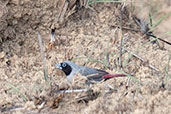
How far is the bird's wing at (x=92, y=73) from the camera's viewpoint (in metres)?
5.00

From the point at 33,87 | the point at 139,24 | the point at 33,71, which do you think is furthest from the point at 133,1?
the point at 33,87

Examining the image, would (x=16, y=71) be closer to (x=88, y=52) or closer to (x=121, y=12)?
(x=88, y=52)

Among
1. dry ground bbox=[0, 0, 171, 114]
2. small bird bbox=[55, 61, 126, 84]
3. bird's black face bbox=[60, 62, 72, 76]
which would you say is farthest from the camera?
bird's black face bbox=[60, 62, 72, 76]

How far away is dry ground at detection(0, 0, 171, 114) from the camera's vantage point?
4391mm

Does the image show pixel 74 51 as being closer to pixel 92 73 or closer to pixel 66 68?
pixel 66 68

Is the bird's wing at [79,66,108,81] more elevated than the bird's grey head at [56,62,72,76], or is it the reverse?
the bird's grey head at [56,62,72,76]

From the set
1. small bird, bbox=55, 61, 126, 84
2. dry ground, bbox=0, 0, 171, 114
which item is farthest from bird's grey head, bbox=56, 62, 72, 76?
dry ground, bbox=0, 0, 171, 114

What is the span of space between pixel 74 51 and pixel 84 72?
2.31 feet

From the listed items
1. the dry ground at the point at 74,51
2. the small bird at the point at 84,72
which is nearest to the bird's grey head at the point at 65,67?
the small bird at the point at 84,72

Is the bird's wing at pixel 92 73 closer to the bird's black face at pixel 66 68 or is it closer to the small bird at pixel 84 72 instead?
the small bird at pixel 84 72

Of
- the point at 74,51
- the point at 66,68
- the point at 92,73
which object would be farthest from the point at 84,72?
the point at 74,51

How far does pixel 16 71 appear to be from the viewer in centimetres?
543

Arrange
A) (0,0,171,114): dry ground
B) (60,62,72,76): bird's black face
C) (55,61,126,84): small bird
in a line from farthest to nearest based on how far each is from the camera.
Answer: (60,62,72,76): bird's black face, (55,61,126,84): small bird, (0,0,171,114): dry ground

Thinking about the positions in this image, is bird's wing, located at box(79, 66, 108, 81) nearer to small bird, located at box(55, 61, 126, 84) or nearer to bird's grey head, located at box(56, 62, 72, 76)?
small bird, located at box(55, 61, 126, 84)
